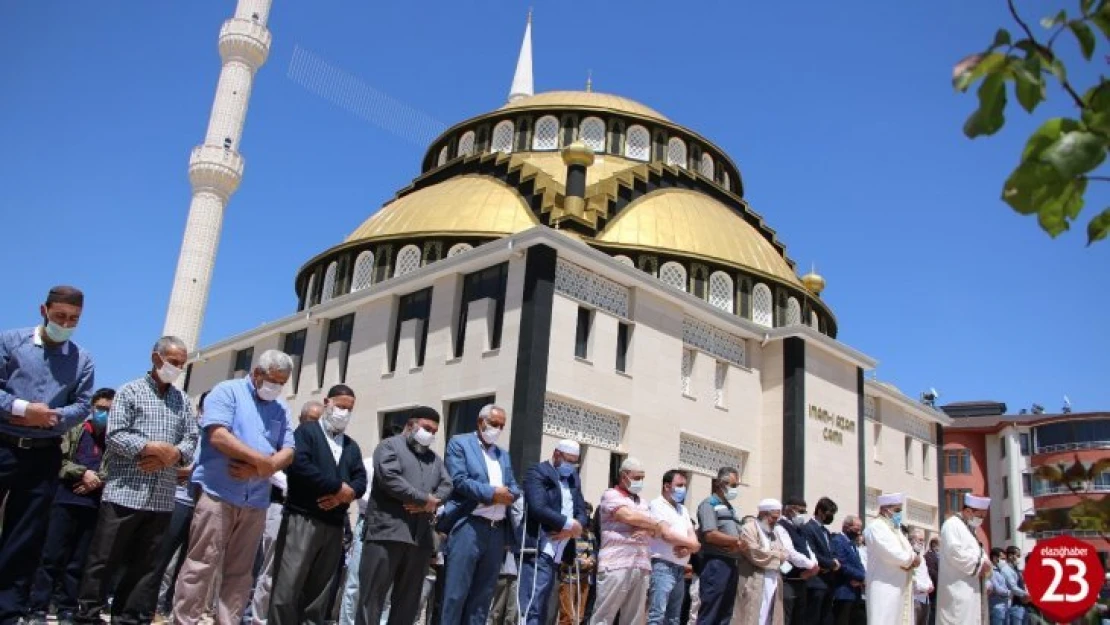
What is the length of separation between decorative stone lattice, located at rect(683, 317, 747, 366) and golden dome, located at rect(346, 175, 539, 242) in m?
5.16

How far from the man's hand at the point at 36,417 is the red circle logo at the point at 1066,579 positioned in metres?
6.31

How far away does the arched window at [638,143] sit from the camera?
2956cm

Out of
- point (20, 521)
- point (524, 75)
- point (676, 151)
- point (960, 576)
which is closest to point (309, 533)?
point (20, 521)

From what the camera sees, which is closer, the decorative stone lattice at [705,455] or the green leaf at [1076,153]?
the green leaf at [1076,153]

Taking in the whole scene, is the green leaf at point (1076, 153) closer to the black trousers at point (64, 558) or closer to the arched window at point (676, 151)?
the black trousers at point (64, 558)

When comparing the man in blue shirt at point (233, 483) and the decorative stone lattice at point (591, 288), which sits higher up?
the decorative stone lattice at point (591, 288)

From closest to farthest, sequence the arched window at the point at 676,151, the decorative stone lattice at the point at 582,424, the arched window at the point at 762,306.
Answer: the decorative stone lattice at the point at 582,424
the arched window at the point at 762,306
the arched window at the point at 676,151

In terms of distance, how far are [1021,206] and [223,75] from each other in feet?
118

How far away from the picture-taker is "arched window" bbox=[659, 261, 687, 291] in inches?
933

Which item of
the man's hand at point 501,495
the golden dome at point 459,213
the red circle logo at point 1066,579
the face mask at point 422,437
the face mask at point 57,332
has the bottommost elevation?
the red circle logo at point 1066,579

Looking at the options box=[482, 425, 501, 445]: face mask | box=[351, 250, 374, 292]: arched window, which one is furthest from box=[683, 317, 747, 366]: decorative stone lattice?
box=[482, 425, 501, 445]: face mask

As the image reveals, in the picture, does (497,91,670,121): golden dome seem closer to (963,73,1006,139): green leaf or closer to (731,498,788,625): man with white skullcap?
(731,498,788,625): man with white skullcap

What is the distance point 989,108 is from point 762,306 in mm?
Answer: 24195

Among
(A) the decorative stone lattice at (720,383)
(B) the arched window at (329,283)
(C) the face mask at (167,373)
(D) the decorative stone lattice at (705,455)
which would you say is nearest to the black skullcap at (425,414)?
(C) the face mask at (167,373)
